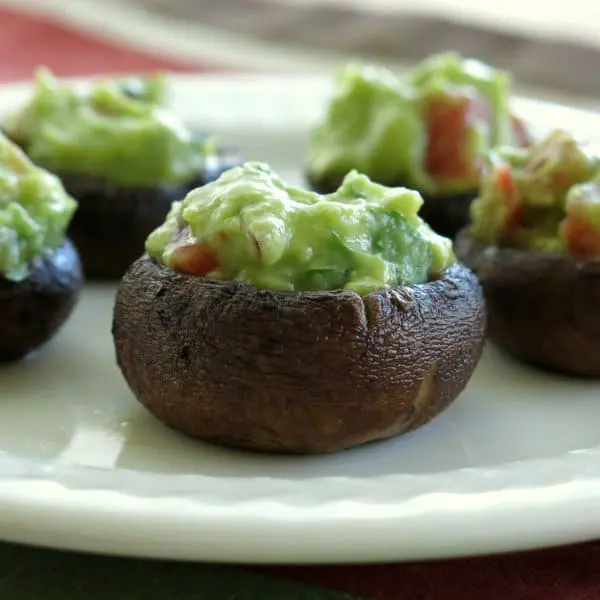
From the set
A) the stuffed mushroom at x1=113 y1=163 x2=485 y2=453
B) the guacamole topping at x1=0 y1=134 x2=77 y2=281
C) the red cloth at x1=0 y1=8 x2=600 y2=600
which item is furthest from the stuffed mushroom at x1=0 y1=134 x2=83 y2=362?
the red cloth at x1=0 y1=8 x2=600 y2=600

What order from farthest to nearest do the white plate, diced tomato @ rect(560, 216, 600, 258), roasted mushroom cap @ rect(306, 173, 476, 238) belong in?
1. roasted mushroom cap @ rect(306, 173, 476, 238)
2. diced tomato @ rect(560, 216, 600, 258)
3. the white plate

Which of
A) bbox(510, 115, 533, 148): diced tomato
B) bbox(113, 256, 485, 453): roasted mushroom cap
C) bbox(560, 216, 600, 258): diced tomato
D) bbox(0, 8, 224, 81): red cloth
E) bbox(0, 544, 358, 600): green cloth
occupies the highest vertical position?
bbox(560, 216, 600, 258): diced tomato

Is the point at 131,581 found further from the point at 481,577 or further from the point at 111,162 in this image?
the point at 111,162

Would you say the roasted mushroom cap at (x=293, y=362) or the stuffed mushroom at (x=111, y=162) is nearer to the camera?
the roasted mushroom cap at (x=293, y=362)

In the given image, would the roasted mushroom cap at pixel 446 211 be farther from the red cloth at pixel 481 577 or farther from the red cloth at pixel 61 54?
the red cloth at pixel 61 54

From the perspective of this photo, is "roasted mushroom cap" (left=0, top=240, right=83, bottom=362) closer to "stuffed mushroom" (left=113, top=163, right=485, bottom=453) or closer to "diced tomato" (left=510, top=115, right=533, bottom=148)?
"stuffed mushroom" (left=113, top=163, right=485, bottom=453)

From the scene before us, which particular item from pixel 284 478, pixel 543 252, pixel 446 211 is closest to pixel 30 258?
pixel 284 478

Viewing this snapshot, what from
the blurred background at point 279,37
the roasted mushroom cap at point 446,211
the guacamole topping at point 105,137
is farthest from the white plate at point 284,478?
the blurred background at point 279,37
